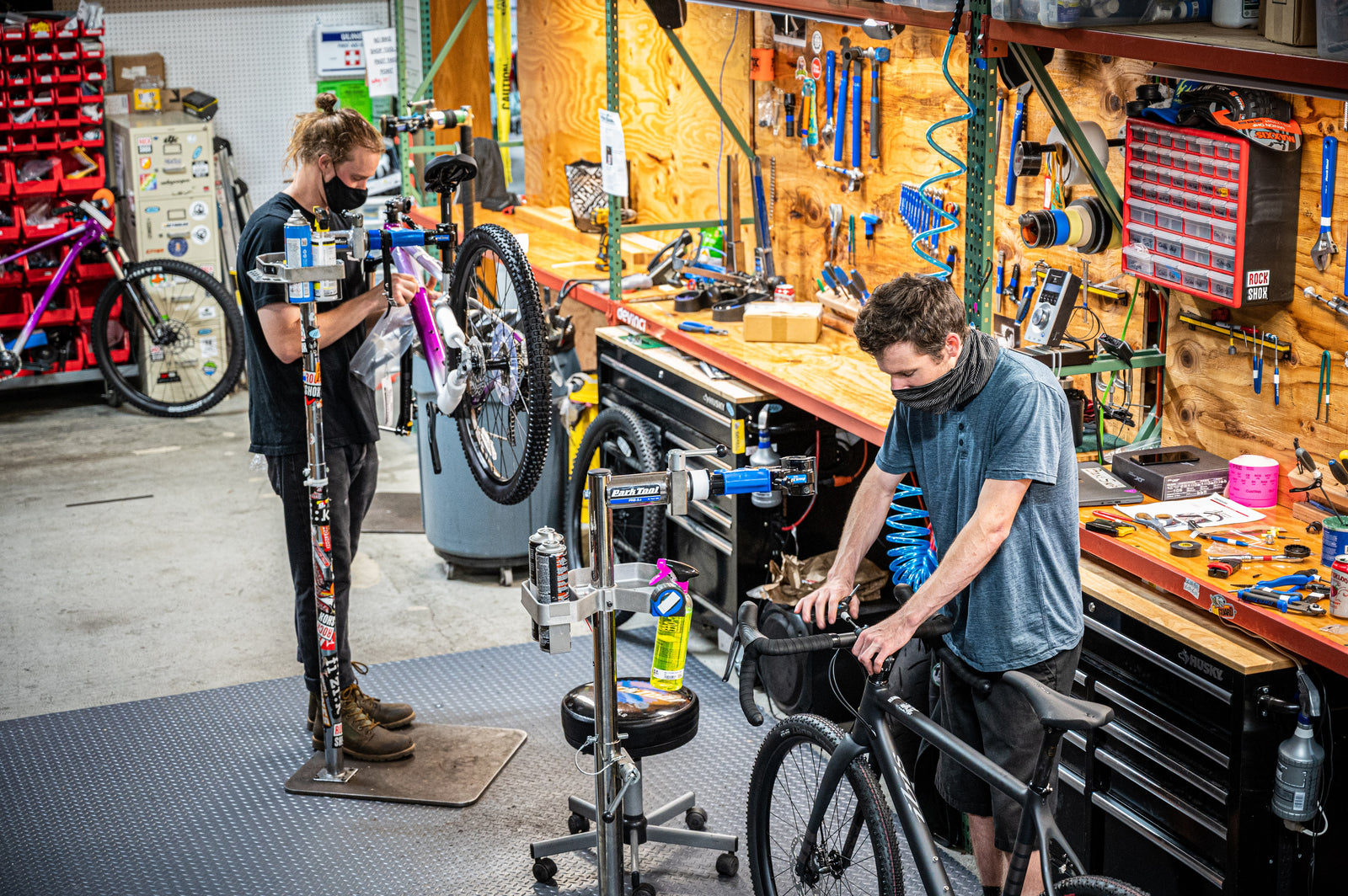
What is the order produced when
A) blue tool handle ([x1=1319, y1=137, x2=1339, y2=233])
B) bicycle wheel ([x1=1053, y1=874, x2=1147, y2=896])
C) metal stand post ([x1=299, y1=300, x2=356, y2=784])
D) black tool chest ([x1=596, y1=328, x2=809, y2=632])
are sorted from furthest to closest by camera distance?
black tool chest ([x1=596, y1=328, x2=809, y2=632]) → metal stand post ([x1=299, y1=300, x2=356, y2=784]) → blue tool handle ([x1=1319, y1=137, x2=1339, y2=233]) → bicycle wheel ([x1=1053, y1=874, x2=1147, y2=896])

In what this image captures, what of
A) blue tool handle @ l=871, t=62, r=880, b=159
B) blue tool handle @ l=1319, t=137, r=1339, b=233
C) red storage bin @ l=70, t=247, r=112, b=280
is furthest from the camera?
red storage bin @ l=70, t=247, r=112, b=280

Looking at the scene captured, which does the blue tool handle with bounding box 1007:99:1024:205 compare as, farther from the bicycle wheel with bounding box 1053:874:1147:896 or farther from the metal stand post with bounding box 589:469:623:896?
the bicycle wheel with bounding box 1053:874:1147:896

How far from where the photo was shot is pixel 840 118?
4.73 meters

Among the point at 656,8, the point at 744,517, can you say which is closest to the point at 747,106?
the point at 656,8

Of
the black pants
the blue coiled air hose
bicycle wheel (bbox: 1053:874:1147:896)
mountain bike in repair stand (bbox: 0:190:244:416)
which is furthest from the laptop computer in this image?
mountain bike in repair stand (bbox: 0:190:244:416)

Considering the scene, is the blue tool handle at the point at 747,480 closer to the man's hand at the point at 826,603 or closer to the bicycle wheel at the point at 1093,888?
the man's hand at the point at 826,603

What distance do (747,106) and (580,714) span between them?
115 inches

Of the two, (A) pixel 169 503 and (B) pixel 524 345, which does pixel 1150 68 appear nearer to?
(B) pixel 524 345

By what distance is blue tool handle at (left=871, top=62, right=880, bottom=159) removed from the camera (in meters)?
4.54

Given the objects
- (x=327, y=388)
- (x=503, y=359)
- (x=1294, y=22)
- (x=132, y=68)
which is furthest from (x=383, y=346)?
(x=132, y=68)

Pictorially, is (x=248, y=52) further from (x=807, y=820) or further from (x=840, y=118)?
(x=807, y=820)

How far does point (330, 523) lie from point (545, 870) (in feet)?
3.71

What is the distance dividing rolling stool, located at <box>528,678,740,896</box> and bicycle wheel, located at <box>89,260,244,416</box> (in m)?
4.90

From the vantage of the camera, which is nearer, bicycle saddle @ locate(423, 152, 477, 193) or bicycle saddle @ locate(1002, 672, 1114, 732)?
bicycle saddle @ locate(1002, 672, 1114, 732)
